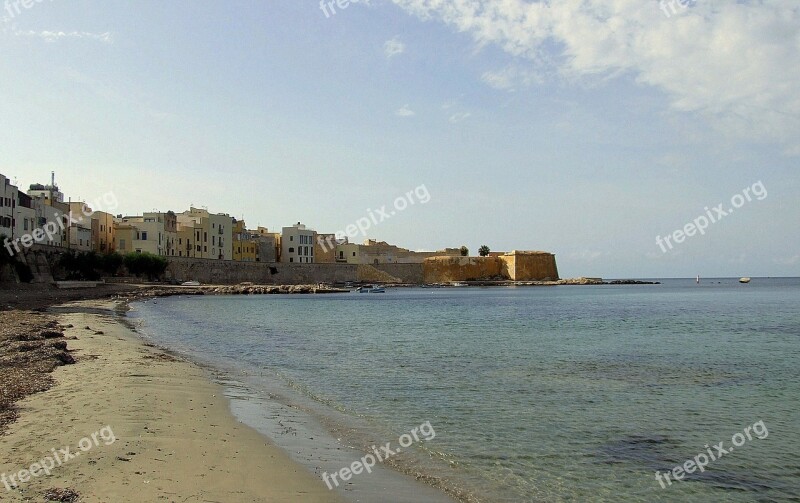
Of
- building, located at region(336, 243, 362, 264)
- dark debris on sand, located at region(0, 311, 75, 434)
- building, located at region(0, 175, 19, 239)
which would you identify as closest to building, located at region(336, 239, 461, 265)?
building, located at region(336, 243, 362, 264)

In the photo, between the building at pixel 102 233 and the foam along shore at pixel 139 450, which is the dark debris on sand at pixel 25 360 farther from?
the building at pixel 102 233

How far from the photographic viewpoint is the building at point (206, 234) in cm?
8238

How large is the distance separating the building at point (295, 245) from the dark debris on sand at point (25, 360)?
79.8 meters

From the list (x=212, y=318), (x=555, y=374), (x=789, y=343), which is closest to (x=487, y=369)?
(x=555, y=374)

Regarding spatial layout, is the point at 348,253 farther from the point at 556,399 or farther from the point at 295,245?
the point at 556,399

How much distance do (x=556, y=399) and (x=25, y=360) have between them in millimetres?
10587

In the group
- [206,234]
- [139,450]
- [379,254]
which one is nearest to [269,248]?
[206,234]

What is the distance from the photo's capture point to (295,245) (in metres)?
98.7

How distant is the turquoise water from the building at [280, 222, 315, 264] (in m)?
72.6

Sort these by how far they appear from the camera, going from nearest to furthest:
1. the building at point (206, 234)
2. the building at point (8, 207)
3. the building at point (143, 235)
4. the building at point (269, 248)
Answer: the building at point (8, 207)
the building at point (143, 235)
the building at point (206, 234)
the building at point (269, 248)

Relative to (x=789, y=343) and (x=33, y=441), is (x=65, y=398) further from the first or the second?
(x=789, y=343)

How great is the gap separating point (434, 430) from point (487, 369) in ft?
21.8

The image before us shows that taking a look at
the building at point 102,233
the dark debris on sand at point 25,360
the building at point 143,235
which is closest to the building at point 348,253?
the building at point 143,235

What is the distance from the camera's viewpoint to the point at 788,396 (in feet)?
40.3
